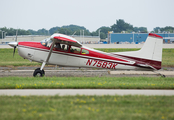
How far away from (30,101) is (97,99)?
225 cm

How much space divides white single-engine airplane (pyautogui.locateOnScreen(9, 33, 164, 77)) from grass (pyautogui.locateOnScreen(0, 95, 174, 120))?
6385 millimetres

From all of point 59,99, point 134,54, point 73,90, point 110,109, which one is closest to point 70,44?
point 134,54

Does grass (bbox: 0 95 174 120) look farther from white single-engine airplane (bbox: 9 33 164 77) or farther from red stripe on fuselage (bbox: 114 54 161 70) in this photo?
red stripe on fuselage (bbox: 114 54 161 70)

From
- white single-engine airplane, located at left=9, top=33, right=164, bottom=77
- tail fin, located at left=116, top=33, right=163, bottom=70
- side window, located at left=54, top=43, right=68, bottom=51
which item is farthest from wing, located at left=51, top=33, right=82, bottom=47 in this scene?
tail fin, located at left=116, top=33, right=163, bottom=70

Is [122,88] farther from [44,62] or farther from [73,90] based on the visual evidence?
[44,62]

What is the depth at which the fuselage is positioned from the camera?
1418 centimetres

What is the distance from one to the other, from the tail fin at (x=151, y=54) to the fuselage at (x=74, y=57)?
0.88ft

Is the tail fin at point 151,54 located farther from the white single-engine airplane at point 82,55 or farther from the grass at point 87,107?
the grass at point 87,107

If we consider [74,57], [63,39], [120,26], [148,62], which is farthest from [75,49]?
[120,26]

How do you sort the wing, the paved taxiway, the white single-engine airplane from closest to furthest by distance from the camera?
1. the paved taxiway
2. the wing
3. the white single-engine airplane

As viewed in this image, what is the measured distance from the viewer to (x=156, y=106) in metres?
6.92

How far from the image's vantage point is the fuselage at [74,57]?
1418 cm

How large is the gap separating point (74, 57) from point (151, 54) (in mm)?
5006

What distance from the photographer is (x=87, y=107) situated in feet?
22.0
